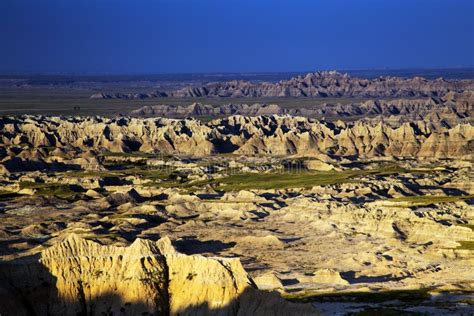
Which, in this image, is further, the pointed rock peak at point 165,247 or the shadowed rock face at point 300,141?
the shadowed rock face at point 300,141

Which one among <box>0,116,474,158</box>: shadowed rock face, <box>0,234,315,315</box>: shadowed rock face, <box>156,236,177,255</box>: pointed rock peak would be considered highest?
<box>156,236,177,255</box>: pointed rock peak

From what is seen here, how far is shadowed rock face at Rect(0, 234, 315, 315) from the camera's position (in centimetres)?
5184

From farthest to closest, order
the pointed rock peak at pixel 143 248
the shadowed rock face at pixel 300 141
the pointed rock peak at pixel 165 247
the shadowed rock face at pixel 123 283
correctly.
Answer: the shadowed rock face at pixel 300 141 < the pointed rock peak at pixel 165 247 < the pointed rock peak at pixel 143 248 < the shadowed rock face at pixel 123 283

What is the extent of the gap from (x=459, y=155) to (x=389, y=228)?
81.3 metres

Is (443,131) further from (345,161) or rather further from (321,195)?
(321,195)

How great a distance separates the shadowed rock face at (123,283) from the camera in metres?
51.8

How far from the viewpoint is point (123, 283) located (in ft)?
177

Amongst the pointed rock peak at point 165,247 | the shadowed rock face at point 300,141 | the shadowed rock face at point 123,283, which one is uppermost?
the pointed rock peak at point 165,247

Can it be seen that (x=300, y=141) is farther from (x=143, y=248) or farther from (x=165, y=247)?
(x=143, y=248)

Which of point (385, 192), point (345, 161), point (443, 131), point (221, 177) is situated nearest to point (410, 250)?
point (385, 192)

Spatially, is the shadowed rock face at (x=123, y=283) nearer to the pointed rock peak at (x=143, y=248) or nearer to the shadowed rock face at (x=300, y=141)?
the pointed rock peak at (x=143, y=248)

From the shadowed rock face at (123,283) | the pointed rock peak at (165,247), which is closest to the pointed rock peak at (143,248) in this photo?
the shadowed rock face at (123,283)

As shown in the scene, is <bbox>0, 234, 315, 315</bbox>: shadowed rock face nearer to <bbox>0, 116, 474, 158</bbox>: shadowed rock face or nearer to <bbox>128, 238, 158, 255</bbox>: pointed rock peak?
<bbox>128, 238, 158, 255</bbox>: pointed rock peak

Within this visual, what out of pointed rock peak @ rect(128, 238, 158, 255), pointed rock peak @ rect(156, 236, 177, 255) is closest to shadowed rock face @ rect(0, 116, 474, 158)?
pointed rock peak @ rect(156, 236, 177, 255)
